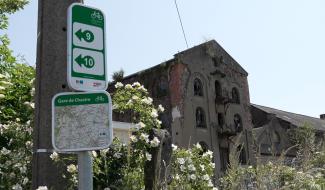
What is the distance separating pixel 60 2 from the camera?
12.0ft

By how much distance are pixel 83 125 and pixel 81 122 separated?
2 cm

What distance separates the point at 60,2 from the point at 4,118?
130 inches

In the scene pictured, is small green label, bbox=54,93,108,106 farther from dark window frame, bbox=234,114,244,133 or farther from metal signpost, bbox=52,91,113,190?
dark window frame, bbox=234,114,244,133

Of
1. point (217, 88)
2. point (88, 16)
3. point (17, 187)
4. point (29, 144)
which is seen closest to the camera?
point (88, 16)

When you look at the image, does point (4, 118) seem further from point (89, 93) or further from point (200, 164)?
point (89, 93)

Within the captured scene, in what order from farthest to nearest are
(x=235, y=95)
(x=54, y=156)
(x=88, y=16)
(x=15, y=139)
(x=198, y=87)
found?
(x=235, y=95) < (x=198, y=87) < (x=15, y=139) < (x=54, y=156) < (x=88, y=16)

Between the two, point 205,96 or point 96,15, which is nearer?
point 96,15

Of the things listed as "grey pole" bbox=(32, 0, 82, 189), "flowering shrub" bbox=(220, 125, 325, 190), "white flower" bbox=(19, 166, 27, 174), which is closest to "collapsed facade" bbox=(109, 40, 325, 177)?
"flowering shrub" bbox=(220, 125, 325, 190)

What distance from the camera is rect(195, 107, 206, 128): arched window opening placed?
3175cm

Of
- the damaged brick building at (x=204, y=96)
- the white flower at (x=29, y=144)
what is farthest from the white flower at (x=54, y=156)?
the damaged brick building at (x=204, y=96)

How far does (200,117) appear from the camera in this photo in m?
32.2

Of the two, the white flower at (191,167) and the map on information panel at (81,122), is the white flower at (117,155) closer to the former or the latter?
the white flower at (191,167)

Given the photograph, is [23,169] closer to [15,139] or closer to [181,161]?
[15,139]

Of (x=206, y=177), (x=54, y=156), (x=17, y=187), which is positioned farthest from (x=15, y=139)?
(x=206, y=177)
